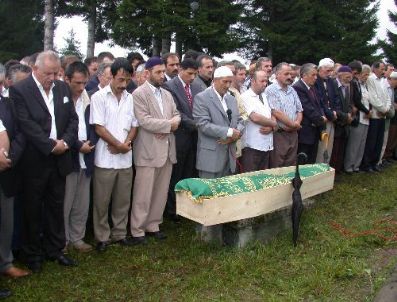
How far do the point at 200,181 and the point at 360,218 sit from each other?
2937mm

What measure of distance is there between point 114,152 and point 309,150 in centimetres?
415

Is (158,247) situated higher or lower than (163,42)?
lower

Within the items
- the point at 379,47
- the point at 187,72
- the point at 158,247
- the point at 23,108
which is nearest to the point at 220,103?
the point at 187,72

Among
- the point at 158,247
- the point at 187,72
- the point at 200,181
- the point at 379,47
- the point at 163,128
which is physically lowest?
the point at 158,247

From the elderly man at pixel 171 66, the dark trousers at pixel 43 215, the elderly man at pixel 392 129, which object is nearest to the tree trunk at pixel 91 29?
the elderly man at pixel 392 129

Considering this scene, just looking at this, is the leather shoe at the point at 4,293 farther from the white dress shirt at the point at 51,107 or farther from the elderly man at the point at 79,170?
the white dress shirt at the point at 51,107

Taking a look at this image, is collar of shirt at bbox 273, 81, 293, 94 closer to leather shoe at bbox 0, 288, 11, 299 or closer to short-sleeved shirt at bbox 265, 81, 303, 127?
short-sleeved shirt at bbox 265, 81, 303, 127

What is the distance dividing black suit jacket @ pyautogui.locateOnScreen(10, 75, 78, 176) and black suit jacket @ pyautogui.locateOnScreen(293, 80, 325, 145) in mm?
4307

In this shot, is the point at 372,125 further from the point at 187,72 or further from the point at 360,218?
the point at 187,72

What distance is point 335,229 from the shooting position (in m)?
6.10

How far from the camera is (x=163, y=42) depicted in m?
22.3

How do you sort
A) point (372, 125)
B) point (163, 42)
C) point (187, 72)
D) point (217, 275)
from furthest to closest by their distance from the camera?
1. point (163, 42)
2. point (372, 125)
3. point (187, 72)
4. point (217, 275)

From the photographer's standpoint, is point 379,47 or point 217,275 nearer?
point 217,275

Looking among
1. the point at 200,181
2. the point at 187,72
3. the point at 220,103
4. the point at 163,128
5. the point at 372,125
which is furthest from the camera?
the point at 372,125
